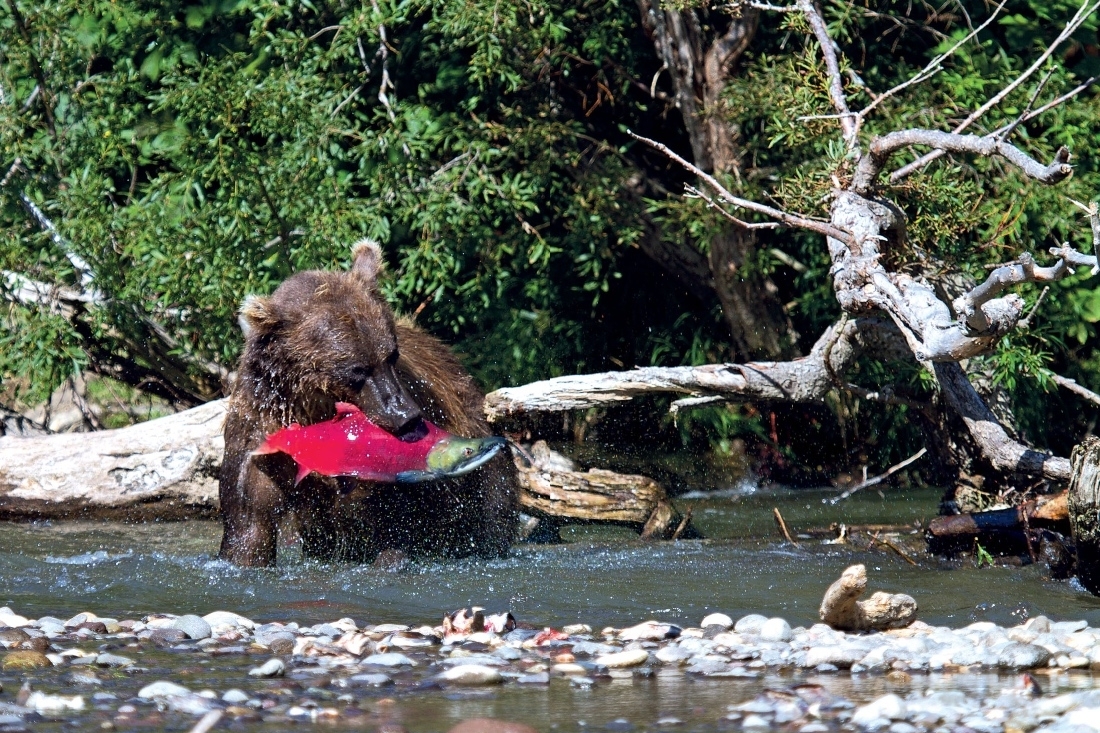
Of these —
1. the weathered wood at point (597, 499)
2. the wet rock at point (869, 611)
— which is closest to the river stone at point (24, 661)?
the wet rock at point (869, 611)

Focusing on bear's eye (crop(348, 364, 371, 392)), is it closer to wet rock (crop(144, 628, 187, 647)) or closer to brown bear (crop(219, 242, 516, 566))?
brown bear (crop(219, 242, 516, 566))

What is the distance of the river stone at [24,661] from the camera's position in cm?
416

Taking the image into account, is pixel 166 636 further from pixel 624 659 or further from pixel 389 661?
pixel 624 659

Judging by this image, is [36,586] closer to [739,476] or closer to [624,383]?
[624,383]

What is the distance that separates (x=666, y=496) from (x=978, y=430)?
1538 mm

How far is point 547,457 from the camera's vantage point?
301 inches

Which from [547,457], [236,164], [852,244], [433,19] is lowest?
[547,457]

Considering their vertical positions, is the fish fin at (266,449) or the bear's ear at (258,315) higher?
the bear's ear at (258,315)

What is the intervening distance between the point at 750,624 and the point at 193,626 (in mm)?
1857

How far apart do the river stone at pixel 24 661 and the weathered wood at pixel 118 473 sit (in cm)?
313

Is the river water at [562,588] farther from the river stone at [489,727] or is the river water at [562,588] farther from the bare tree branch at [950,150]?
the bare tree branch at [950,150]

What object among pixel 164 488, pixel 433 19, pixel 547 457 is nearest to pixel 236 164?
pixel 433 19

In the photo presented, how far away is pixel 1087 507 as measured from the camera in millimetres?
5051

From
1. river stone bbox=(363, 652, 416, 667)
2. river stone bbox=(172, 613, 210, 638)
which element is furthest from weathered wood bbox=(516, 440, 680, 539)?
river stone bbox=(363, 652, 416, 667)
